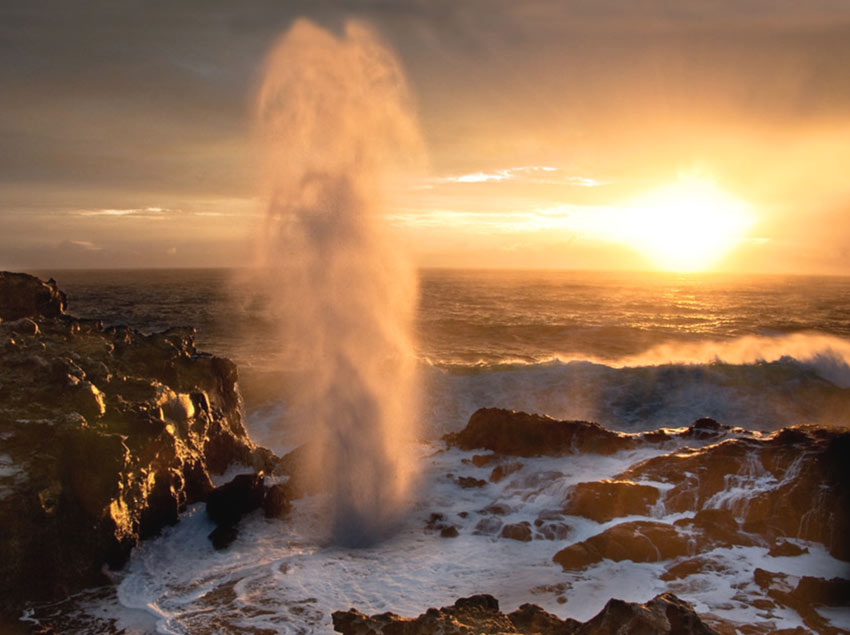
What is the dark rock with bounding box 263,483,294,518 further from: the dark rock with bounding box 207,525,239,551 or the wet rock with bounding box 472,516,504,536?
the wet rock with bounding box 472,516,504,536

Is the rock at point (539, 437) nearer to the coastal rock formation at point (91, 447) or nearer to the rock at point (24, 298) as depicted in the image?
the coastal rock formation at point (91, 447)

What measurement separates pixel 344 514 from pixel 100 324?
786cm

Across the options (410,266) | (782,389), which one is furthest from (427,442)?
(782,389)

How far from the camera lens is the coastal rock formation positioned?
8.73m

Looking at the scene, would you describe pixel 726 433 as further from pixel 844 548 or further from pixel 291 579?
pixel 291 579

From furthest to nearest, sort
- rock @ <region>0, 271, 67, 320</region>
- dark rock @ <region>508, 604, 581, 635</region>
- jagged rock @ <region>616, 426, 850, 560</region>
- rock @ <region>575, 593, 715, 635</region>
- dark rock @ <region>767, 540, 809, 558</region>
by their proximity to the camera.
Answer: rock @ <region>0, 271, 67, 320</region> < jagged rock @ <region>616, 426, 850, 560</region> < dark rock @ <region>767, 540, 809, 558</region> < dark rock @ <region>508, 604, 581, 635</region> < rock @ <region>575, 593, 715, 635</region>

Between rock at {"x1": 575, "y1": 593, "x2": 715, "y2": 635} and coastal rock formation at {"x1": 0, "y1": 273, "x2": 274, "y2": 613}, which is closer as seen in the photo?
rock at {"x1": 575, "y1": 593, "x2": 715, "y2": 635}

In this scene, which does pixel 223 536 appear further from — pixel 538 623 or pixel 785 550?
pixel 785 550

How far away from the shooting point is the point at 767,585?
29.1 ft

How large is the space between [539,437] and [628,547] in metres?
4.73

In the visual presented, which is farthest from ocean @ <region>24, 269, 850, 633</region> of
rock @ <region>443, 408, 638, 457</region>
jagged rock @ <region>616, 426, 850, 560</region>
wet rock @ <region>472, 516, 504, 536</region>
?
jagged rock @ <region>616, 426, 850, 560</region>

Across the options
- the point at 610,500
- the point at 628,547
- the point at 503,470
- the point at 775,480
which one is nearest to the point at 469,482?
the point at 503,470

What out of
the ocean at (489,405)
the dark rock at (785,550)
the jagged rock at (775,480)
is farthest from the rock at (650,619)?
the jagged rock at (775,480)

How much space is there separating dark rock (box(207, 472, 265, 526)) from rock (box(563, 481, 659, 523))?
5650mm
